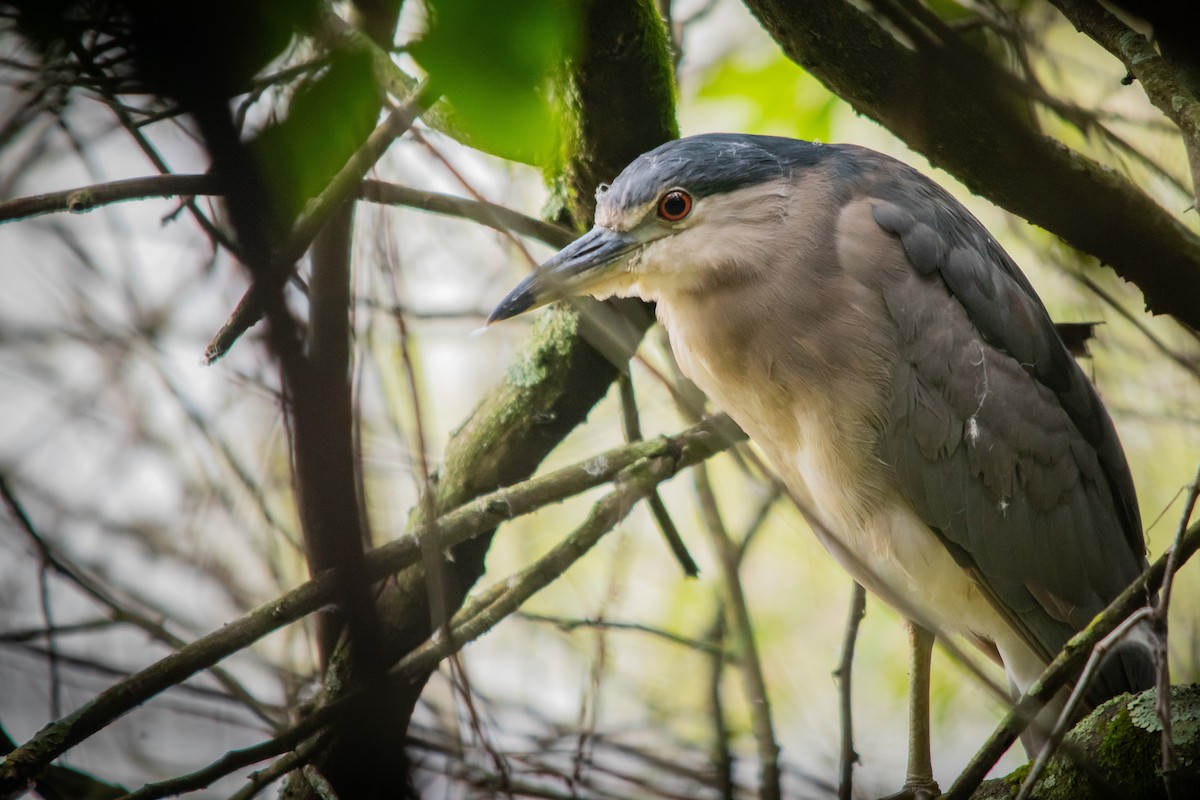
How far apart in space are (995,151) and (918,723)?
4.85 ft

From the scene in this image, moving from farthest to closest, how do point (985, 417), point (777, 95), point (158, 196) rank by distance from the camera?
point (777, 95) < point (985, 417) < point (158, 196)

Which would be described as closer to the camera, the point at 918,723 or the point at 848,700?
the point at 848,700

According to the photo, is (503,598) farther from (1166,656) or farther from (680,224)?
(1166,656)

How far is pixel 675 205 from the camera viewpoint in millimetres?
2268

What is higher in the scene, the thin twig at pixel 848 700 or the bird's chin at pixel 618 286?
the bird's chin at pixel 618 286

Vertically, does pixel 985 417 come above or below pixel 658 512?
below

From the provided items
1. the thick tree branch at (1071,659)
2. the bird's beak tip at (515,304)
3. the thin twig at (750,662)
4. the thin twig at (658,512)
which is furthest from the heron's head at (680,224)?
the thick tree branch at (1071,659)

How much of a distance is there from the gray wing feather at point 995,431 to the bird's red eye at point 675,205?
45 centimetres

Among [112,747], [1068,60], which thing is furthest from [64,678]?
[1068,60]

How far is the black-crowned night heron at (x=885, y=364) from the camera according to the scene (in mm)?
2230

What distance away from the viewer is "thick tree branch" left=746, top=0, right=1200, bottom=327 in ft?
6.91

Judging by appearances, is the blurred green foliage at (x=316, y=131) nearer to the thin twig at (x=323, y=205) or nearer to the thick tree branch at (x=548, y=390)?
the thin twig at (x=323, y=205)

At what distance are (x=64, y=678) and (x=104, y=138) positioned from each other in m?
1.17

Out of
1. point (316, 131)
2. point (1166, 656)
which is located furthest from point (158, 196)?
point (1166, 656)
